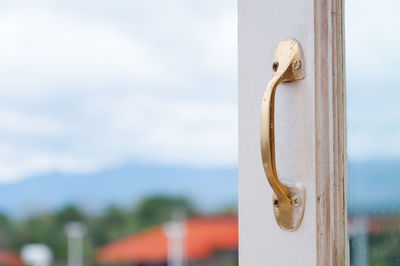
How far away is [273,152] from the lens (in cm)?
31

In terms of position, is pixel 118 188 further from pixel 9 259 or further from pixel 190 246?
pixel 9 259

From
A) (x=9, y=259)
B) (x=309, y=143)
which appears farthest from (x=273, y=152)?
(x=9, y=259)

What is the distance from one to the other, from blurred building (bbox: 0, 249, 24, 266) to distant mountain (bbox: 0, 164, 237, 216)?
0.68m

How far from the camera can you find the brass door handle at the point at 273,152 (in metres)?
0.31

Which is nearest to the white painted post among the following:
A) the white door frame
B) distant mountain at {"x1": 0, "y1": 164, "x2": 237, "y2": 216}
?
distant mountain at {"x1": 0, "y1": 164, "x2": 237, "y2": 216}

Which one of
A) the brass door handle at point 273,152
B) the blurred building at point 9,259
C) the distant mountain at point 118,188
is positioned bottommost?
the blurred building at point 9,259

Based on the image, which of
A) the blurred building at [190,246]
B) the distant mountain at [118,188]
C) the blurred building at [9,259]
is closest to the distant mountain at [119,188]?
the distant mountain at [118,188]

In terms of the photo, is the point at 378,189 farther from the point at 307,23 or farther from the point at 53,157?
the point at 53,157

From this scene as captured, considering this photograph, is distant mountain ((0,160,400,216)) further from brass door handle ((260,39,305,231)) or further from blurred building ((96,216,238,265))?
brass door handle ((260,39,305,231))

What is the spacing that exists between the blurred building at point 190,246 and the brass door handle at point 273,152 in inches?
294

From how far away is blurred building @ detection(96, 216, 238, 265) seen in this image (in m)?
8.24

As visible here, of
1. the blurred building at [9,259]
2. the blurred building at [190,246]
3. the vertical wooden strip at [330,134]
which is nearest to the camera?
the vertical wooden strip at [330,134]

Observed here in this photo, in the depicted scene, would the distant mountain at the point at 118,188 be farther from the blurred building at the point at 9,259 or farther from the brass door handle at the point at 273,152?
the brass door handle at the point at 273,152

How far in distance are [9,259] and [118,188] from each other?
8.37 ft
